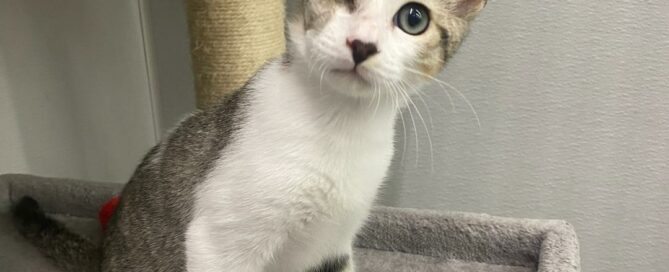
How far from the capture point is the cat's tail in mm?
1214

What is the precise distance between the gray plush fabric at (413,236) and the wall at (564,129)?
0.39 meters

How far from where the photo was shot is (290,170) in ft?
2.96

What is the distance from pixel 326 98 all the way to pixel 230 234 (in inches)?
9.7

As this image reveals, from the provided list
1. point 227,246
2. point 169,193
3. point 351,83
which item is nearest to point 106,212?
point 169,193

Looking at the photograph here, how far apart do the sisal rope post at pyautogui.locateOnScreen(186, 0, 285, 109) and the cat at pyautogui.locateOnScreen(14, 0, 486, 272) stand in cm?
32

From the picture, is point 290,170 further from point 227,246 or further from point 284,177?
point 227,246

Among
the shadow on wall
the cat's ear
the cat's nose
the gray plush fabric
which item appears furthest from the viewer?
the shadow on wall

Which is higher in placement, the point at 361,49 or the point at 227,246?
the point at 361,49

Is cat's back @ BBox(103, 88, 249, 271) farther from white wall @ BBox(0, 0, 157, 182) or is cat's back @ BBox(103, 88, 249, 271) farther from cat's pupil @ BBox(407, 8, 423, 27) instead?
white wall @ BBox(0, 0, 157, 182)

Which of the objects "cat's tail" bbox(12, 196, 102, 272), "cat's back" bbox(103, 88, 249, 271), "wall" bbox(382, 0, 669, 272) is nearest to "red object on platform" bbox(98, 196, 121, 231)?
"cat's tail" bbox(12, 196, 102, 272)

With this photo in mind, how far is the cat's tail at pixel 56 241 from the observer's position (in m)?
1.21

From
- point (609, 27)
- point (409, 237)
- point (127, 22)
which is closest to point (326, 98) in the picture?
point (409, 237)

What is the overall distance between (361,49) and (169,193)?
1.43ft

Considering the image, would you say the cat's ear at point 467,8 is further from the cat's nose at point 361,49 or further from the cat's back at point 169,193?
the cat's back at point 169,193
